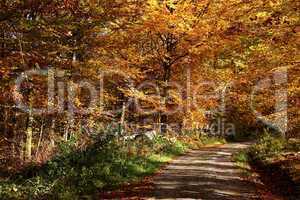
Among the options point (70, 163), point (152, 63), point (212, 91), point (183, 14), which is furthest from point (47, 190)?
point (212, 91)

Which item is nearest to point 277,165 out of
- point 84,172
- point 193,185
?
point 193,185

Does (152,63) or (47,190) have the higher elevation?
(152,63)

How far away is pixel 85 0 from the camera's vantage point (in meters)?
12.6

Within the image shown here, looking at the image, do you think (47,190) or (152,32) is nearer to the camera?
(47,190)

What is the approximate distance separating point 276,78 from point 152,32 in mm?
9969

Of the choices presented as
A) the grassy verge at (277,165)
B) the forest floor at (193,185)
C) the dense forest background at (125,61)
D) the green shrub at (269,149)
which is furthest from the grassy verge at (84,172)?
the green shrub at (269,149)

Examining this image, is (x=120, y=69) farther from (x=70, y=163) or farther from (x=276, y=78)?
(x=276, y=78)

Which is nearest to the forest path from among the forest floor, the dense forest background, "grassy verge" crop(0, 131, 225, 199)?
the forest floor

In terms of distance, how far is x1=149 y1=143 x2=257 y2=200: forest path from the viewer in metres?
13.9

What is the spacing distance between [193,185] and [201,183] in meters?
0.61

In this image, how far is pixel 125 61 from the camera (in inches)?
830

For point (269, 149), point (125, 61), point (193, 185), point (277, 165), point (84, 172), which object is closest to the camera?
point (84, 172)

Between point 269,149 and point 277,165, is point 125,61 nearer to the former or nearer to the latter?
point 277,165

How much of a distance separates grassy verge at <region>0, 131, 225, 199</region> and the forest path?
1054 mm
